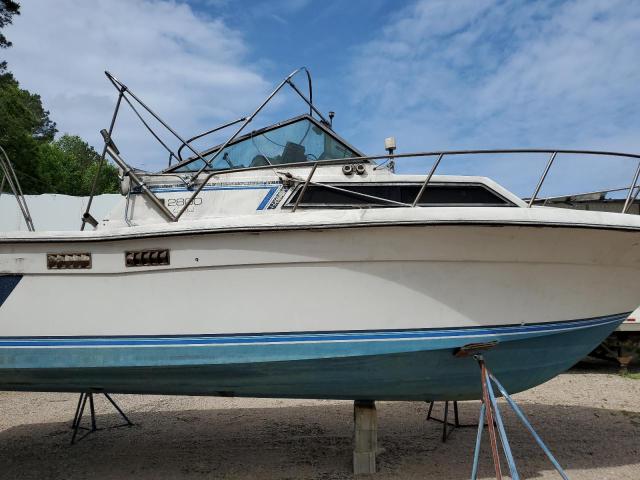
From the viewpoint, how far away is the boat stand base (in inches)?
156

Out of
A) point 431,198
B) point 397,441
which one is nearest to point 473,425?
point 397,441

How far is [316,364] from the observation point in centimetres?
334

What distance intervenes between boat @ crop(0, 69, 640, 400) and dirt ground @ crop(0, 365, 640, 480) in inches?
36.6

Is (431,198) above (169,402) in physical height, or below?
above

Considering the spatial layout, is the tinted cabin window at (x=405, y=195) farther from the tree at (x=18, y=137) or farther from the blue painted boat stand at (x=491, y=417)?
the tree at (x=18, y=137)

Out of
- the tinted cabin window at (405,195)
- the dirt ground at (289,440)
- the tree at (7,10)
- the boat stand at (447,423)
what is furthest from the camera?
the tree at (7,10)

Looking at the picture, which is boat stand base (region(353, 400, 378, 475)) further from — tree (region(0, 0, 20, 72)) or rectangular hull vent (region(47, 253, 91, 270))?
tree (region(0, 0, 20, 72))

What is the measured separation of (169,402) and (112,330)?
3.77 m

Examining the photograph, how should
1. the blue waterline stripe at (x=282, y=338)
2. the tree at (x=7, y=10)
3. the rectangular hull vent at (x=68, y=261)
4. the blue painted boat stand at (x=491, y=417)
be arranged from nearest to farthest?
the blue painted boat stand at (x=491, y=417)
the blue waterline stripe at (x=282, y=338)
the rectangular hull vent at (x=68, y=261)
the tree at (x=7, y=10)

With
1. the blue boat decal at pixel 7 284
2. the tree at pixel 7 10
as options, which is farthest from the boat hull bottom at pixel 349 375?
the tree at pixel 7 10

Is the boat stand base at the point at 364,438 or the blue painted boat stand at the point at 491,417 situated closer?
the blue painted boat stand at the point at 491,417

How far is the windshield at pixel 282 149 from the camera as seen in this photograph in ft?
14.3

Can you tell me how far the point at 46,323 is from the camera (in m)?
3.45

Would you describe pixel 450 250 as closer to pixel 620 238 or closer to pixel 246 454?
pixel 620 238
